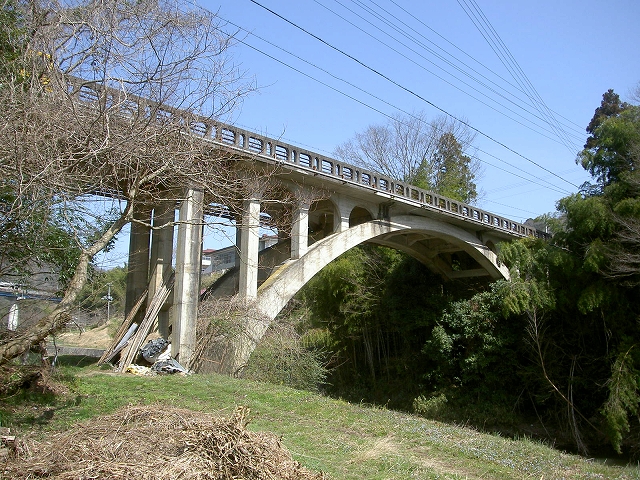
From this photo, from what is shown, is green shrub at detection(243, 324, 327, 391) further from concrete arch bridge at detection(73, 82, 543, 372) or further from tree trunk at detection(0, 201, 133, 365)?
tree trunk at detection(0, 201, 133, 365)

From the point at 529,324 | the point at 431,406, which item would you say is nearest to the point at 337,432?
the point at 529,324

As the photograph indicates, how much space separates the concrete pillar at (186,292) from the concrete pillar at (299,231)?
3602mm

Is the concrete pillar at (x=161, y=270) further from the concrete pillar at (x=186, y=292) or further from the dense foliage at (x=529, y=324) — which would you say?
the dense foliage at (x=529, y=324)

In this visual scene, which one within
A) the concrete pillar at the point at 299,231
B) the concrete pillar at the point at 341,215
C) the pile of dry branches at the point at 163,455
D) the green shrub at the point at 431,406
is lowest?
the green shrub at the point at 431,406

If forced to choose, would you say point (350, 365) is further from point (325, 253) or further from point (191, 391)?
point (191, 391)

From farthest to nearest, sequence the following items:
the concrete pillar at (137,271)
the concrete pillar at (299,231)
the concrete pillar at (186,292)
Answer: the concrete pillar at (299,231)
the concrete pillar at (137,271)
the concrete pillar at (186,292)

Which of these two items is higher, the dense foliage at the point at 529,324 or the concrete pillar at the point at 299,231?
the concrete pillar at the point at 299,231

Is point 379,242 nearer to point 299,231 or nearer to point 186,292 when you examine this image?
point 299,231

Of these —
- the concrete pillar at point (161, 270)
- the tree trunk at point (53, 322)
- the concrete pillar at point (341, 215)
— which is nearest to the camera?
the tree trunk at point (53, 322)

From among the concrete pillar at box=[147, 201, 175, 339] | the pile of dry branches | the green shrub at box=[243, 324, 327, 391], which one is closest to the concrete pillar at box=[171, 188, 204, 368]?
the concrete pillar at box=[147, 201, 175, 339]

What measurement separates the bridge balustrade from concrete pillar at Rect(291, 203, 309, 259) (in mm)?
1213

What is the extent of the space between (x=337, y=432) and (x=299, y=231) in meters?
10.1

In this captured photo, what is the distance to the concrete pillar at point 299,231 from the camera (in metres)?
16.8

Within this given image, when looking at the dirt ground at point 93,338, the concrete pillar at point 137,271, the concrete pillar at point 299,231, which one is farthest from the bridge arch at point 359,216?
the dirt ground at point 93,338
